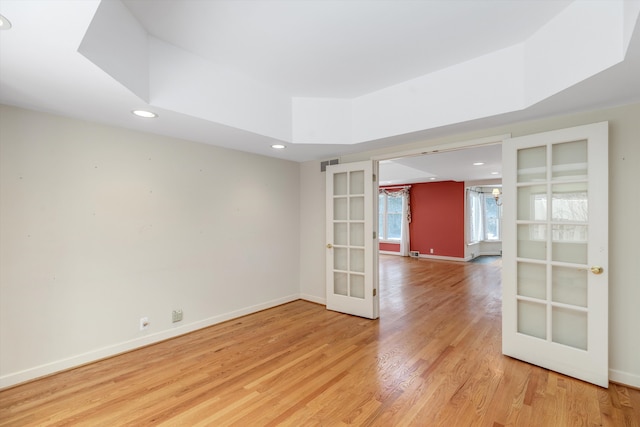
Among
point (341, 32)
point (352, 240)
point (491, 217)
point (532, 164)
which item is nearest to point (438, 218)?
point (491, 217)

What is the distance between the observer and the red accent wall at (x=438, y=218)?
8.52 metres

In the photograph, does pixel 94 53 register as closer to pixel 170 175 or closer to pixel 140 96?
pixel 140 96

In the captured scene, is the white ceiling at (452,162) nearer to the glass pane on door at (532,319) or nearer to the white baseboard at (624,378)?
the glass pane on door at (532,319)

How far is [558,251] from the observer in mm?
2469

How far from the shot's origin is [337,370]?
8.13 feet

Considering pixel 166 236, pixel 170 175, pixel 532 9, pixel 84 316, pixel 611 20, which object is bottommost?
pixel 84 316

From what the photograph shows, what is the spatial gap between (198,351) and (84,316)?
107cm

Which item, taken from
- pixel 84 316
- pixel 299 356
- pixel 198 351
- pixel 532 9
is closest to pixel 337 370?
pixel 299 356

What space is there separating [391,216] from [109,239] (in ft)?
29.0

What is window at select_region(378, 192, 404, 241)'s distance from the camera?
32.9 feet

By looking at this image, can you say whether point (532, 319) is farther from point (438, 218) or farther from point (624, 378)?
point (438, 218)

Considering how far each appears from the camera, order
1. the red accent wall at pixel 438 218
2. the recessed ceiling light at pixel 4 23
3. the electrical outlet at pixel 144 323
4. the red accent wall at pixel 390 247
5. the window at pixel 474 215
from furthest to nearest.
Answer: the red accent wall at pixel 390 247
the window at pixel 474 215
the red accent wall at pixel 438 218
the electrical outlet at pixel 144 323
the recessed ceiling light at pixel 4 23

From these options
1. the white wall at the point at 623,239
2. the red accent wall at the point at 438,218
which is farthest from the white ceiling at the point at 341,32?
the red accent wall at the point at 438,218

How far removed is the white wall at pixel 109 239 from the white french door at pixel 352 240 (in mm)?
1109
